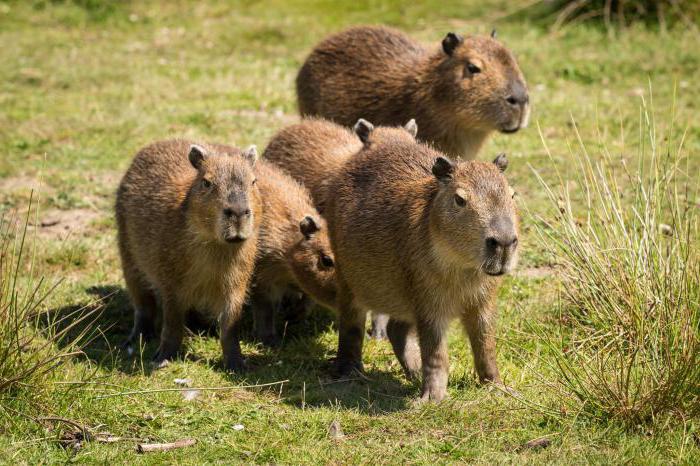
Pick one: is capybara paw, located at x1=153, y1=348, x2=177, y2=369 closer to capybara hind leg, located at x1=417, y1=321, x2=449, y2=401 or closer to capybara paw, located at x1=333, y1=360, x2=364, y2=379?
capybara paw, located at x1=333, y1=360, x2=364, y2=379

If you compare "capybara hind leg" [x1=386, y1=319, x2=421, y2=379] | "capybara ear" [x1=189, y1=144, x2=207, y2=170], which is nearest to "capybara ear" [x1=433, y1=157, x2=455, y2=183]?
"capybara hind leg" [x1=386, y1=319, x2=421, y2=379]

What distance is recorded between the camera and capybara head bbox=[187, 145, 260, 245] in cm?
623

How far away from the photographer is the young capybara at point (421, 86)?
816 centimetres

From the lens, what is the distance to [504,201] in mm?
5426

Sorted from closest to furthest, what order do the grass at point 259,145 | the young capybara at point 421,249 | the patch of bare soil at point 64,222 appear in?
the grass at point 259,145, the young capybara at point 421,249, the patch of bare soil at point 64,222

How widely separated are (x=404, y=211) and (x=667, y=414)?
184 centimetres

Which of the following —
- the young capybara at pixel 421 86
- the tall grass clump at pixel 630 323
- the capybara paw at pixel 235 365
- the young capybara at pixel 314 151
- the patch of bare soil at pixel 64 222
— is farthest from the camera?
the patch of bare soil at pixel 64 222

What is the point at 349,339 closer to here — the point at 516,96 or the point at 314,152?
the point at 314,152

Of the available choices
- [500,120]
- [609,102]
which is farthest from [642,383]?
[609,102]

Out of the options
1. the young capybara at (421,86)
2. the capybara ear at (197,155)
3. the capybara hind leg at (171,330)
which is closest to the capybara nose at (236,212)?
the capybara ear at (197,155)

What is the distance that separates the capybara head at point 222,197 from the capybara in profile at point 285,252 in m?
0.55

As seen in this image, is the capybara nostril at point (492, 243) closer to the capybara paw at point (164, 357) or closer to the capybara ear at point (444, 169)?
the capybara ear at point (444, 169)

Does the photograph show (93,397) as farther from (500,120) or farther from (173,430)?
(500,120)

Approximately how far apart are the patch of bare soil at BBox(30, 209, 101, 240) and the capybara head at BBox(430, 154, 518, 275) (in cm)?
389
